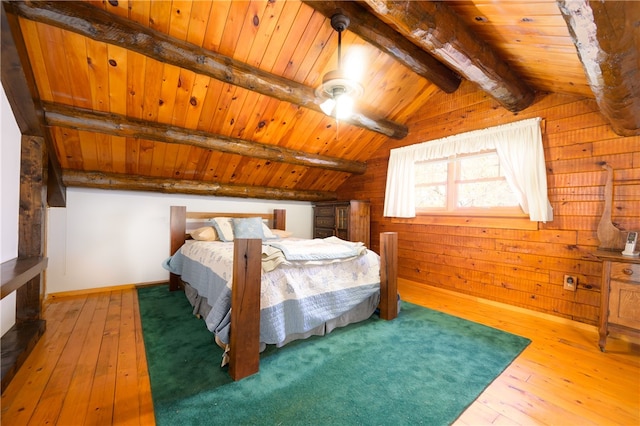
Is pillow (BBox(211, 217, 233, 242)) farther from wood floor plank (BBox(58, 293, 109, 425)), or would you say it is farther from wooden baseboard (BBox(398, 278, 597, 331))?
wooden baseboard (BBox(398, 278, 597, 331))

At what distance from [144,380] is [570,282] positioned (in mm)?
3603

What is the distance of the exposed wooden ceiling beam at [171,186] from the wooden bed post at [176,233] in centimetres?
37

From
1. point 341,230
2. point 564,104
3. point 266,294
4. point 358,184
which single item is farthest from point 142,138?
point 564,104

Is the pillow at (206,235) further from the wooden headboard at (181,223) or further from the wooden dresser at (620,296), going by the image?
the wooden dresser at (620,296)

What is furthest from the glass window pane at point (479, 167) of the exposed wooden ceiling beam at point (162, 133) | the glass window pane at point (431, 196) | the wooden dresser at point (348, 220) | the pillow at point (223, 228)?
the pillow at point (223, 228)

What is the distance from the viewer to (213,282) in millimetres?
2105

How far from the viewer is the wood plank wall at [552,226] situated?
2.36 meters

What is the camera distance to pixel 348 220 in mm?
4098

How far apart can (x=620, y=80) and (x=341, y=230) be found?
327 cm

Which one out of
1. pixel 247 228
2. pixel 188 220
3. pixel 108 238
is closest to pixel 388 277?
pixel 247 228

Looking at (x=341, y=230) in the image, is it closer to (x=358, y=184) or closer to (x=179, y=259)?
(x=358, y=184)

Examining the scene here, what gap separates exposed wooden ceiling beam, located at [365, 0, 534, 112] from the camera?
162 cm

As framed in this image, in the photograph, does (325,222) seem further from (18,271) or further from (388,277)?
(18,271)

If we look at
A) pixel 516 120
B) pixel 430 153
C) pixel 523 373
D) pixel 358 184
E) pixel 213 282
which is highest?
pixel 516 120
